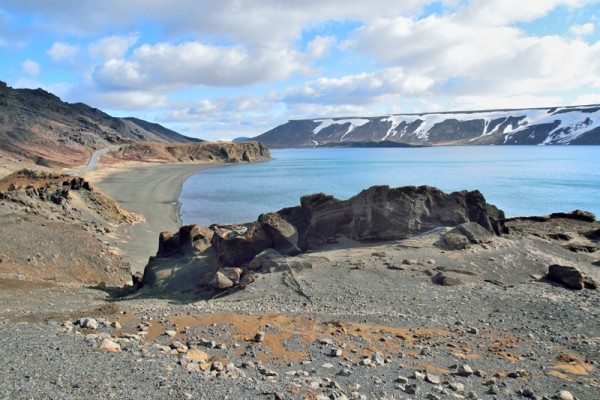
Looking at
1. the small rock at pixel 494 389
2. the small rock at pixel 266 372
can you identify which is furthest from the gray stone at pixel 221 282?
the small rock at pixel 494 389

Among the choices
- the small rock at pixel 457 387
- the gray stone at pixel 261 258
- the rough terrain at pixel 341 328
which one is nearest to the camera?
the rough terrain at pixel 341 328

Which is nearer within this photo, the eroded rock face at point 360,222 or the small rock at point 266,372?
the small rock at point 266,372

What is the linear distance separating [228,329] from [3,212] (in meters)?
20.1

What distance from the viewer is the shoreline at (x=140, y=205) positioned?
88.2 ft

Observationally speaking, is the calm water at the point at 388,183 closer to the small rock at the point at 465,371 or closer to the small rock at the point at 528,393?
the small rock at the point at 465,371

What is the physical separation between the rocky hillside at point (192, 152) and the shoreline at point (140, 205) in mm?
16239

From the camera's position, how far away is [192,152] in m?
130

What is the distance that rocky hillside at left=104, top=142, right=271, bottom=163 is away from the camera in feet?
350

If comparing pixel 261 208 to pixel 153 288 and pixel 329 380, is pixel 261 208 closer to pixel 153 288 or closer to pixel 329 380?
pixel 153 288

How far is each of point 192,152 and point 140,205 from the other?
285 feet

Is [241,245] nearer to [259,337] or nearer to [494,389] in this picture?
[259,337]

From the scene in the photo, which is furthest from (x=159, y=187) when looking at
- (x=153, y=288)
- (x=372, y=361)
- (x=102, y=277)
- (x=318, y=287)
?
(x=372, y=361)

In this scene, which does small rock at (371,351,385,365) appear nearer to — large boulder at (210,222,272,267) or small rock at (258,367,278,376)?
small rock at (258,367,278,376)

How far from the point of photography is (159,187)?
63.6 meters
